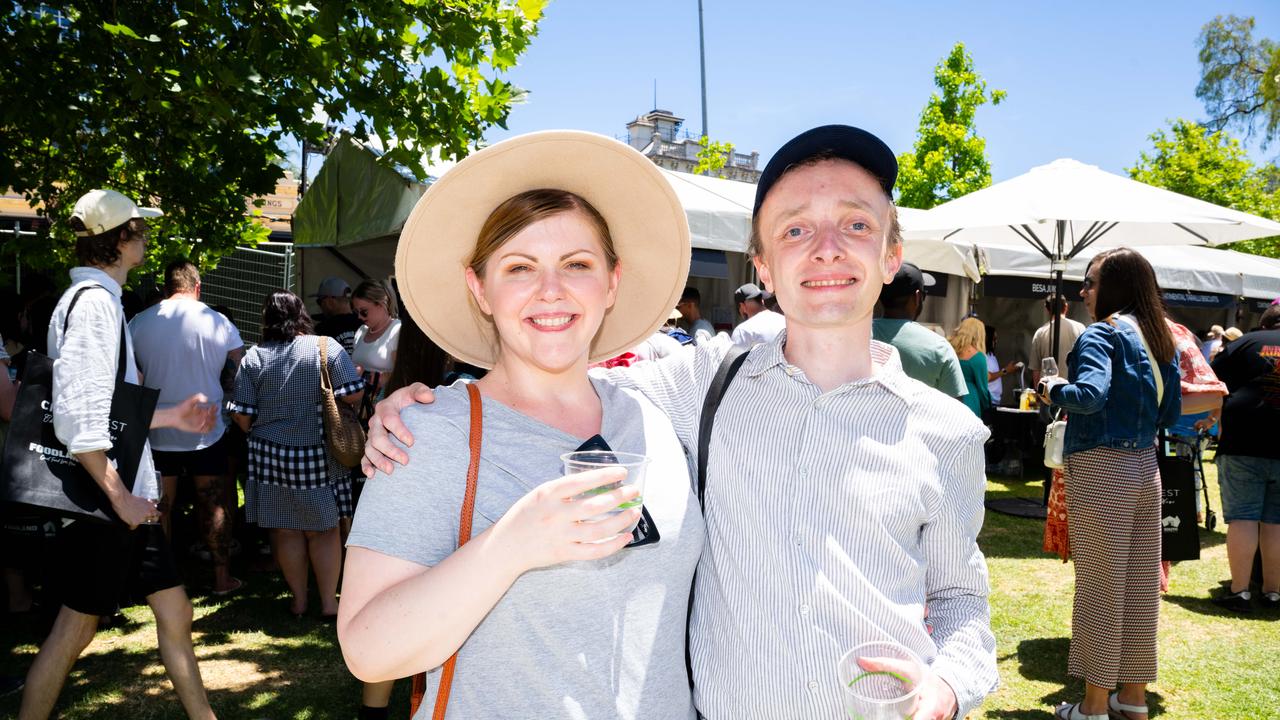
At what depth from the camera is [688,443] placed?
184cm

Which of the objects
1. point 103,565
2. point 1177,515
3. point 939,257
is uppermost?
→ point 939,257

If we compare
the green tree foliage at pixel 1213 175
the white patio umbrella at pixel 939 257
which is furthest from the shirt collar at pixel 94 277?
the green tree foliage at pixel 1213 175

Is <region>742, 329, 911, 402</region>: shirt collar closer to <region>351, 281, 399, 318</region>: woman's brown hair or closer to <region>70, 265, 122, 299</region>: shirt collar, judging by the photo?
<region>70, 265, 122, 299</region>: shirt collar

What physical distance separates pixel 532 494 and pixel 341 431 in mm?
4073

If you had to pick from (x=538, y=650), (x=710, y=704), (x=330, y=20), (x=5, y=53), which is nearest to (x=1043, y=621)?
(x=710, y=704)

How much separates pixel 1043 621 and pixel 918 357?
2296mm

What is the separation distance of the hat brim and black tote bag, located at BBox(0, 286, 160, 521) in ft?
6.78

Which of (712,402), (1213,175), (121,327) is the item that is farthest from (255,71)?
(1213,175)

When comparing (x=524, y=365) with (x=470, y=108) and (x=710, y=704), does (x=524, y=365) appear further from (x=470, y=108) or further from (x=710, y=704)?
(x=470, y=108)

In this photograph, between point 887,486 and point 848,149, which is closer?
point 887,486

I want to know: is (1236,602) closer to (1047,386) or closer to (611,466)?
(1047,386)

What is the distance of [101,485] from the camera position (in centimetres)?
318

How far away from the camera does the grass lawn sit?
4.31 meters

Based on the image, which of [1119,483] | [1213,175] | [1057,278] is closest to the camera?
[1119,483]
